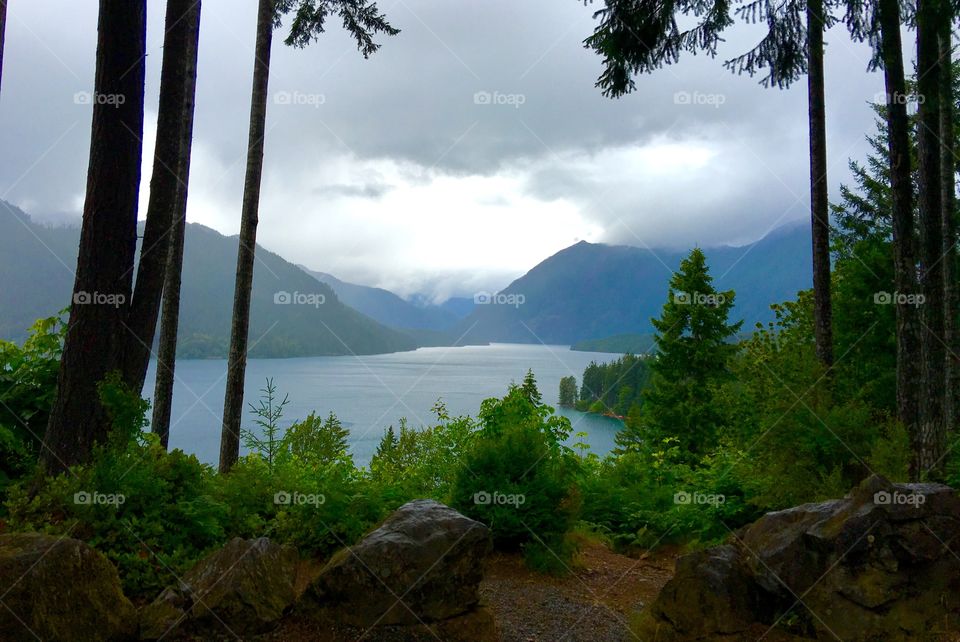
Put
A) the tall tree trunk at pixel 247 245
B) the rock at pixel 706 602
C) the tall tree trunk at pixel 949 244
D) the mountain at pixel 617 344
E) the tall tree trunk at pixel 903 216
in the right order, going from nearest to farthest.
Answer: the rock at pixel 706 602 → the tall tree trunk at pixel 903 216 → the tall tree trunk at pixel 247 245 → the tall tree trunk at pixel 949 244 → the mountain at pixel 617 344

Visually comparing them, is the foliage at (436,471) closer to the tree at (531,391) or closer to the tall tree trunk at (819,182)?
the tree at (531,391)

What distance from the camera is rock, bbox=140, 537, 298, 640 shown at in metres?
3.77

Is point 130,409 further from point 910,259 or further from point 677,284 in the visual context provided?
point 677,284

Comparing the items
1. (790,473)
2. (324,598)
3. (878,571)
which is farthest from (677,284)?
(324,598)

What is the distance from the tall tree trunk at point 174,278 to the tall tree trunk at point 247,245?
799 mm

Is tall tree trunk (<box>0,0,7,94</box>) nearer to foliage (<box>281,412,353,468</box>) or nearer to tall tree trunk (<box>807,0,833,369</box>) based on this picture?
foliage (<box>281,412,353,468</box>)

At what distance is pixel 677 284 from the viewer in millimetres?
20641

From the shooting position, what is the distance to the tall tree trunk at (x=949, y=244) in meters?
9.03

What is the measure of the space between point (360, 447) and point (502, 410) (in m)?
24.8

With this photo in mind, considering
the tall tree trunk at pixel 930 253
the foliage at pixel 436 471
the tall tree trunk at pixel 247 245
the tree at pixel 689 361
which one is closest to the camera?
the foliage at pixel 436 471

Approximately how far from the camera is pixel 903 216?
7535 mm

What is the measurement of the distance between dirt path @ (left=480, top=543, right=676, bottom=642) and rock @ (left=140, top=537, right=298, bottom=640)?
61.4 inches

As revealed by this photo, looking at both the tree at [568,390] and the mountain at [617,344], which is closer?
the tree at [568,390]

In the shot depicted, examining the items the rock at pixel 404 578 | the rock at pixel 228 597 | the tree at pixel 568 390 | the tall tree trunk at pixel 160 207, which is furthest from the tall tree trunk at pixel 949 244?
the tree at pixel 568 390
